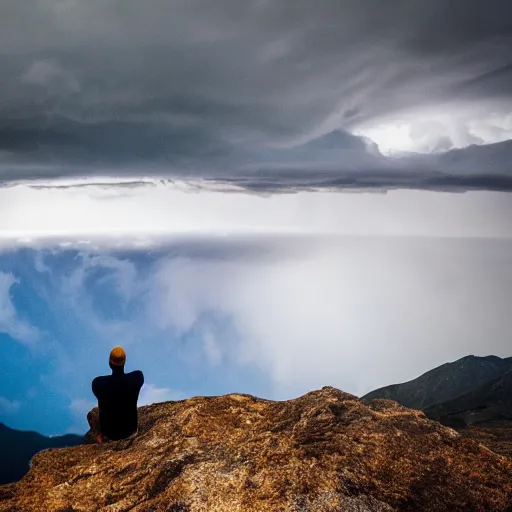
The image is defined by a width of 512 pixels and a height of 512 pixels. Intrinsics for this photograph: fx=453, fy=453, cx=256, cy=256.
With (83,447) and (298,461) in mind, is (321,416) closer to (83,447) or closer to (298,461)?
(298,461)

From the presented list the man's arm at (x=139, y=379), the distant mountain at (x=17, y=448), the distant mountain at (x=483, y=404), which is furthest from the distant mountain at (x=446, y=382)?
the distant mountain at (x=17, y=448)

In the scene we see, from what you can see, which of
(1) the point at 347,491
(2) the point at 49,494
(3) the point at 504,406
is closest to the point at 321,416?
(1) the point at 347,491

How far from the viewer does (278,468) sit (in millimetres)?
6887

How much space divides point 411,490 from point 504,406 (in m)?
13.6

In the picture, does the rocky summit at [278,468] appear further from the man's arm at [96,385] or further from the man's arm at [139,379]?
the man's arm at [96,385]

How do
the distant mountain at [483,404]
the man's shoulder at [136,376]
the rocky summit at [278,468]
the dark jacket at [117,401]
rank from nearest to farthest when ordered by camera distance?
the rocky summit at [278,468] → the dark jacket at [117,401] → the man's shoulder at [136,376] → the distant mountain at [483,404]

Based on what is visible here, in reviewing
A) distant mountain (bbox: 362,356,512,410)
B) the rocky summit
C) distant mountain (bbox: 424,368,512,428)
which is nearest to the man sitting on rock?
the rocky summit

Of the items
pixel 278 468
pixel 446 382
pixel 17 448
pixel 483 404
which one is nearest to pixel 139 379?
pixel 278 468

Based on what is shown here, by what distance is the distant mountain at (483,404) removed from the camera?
17078 mm

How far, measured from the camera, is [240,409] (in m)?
9.25

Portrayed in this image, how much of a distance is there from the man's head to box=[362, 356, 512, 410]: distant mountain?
3142 cm

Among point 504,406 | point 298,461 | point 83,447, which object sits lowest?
point 504,406

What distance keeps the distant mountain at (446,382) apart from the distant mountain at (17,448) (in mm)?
49935

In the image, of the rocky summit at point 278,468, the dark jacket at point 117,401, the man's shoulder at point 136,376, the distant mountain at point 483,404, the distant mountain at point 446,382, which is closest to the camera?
the rocky summit at point 278,468
